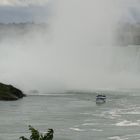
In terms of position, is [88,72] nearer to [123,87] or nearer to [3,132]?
[123,87]

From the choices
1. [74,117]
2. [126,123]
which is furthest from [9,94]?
[126,123]

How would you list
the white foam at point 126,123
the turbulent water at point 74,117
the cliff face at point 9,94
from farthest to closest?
the cliff face at point 9,94 < the white foam at point 126,123 < the turbulent water at point 74,117

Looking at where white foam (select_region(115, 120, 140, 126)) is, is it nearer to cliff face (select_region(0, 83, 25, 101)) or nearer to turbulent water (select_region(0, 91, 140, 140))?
turbulent water (select_region(0, 91, 140, 140))

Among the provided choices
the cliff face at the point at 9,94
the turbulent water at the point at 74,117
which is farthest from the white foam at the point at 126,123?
the cliff face at the point at 9,94

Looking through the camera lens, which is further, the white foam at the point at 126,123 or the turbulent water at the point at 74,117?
the white foam at the point at 126,123

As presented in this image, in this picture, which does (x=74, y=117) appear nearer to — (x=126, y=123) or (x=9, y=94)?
(x=126, y=123)

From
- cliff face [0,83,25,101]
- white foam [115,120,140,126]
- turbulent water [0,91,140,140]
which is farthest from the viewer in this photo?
cliff face [0,83,25,101]

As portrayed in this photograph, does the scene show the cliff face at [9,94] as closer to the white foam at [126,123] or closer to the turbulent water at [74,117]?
the turbulent water at [74,117]

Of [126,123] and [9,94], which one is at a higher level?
[9,94]

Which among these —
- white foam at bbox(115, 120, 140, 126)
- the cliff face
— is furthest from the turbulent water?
the cliff face

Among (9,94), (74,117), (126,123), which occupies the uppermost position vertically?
(9,94)

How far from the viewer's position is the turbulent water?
116ft

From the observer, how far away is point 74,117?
1661 inches

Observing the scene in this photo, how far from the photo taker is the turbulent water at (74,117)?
116ft
